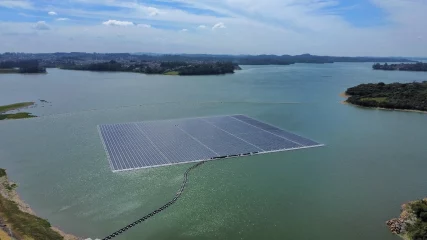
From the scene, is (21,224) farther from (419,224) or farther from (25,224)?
(419,224)

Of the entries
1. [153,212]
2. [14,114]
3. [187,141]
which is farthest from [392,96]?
[14,114]

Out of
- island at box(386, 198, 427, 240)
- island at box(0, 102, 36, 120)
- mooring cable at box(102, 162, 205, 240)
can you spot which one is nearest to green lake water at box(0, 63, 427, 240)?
mooring cable at box(102, 162, 205, 240)

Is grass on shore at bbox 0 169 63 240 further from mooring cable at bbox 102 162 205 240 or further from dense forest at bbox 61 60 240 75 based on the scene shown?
dense forest at bbox 61 60 240 75

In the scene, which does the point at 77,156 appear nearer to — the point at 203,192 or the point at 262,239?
the point at 203,192

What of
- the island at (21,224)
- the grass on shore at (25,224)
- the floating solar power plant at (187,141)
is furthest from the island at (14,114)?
the grass on shore at (25,224)

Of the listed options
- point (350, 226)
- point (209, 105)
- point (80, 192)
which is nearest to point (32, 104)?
Answer: point (209, 105)

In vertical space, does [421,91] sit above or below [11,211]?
above
